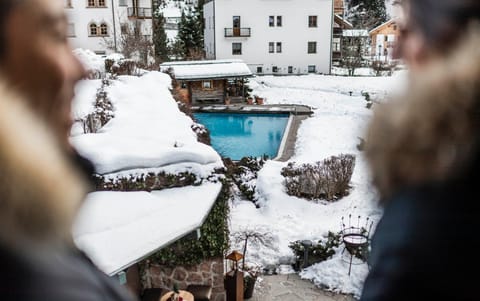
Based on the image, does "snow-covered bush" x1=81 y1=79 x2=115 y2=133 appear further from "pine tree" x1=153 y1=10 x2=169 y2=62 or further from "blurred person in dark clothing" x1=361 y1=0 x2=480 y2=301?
"pine tree" x1=153 y1=10 x2=169 y2=62

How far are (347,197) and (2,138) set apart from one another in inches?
505

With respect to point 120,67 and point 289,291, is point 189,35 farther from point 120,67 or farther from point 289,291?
point 289,291

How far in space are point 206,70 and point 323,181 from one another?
43.9ft

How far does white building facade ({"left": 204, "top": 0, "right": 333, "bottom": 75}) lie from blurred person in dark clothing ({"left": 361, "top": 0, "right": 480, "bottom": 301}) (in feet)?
109

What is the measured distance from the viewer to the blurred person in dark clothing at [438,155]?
522 mm

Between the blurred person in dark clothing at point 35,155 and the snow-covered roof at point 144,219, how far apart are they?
4.08m

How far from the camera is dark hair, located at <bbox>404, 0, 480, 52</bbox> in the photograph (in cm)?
52

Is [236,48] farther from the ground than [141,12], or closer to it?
Result: closer to it

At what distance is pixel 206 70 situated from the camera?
81.8ft

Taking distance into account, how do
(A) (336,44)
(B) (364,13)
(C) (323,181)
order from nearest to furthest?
(C) (323,181) < (B) (364,13) < (A) (336,44)

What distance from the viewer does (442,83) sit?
1.73 feet

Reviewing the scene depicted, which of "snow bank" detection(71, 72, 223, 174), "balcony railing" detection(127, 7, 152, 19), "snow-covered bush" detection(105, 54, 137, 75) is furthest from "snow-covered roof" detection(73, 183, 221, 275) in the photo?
"balcony railing" detection(127, 7, 152, 19)

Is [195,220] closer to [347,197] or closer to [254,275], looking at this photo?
[254,275]

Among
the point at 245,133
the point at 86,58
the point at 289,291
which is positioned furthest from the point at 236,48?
the point at 86,58
